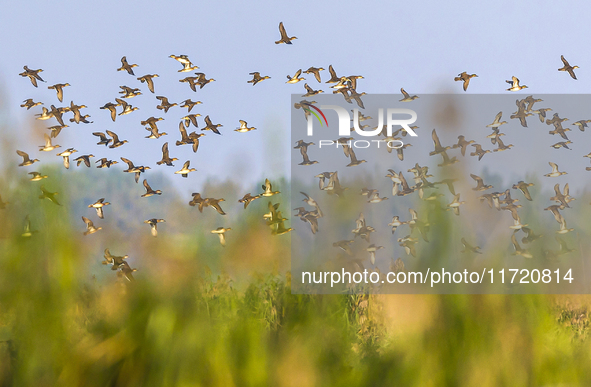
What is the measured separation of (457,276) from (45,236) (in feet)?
19.1

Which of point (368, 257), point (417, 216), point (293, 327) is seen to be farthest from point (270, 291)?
point (417, 216)

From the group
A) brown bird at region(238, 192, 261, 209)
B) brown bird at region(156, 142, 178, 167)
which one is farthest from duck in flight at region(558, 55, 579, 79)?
brown bird at region(156, 142, 178, 167)

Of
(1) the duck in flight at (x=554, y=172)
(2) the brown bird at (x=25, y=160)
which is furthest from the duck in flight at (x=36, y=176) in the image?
(1) the duck in flight at (x=554, y=172)

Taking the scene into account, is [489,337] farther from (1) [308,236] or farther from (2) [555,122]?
(2) [555,122]

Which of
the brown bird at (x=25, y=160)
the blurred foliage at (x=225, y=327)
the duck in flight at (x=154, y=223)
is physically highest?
the brown bird at (x=25, y=160)

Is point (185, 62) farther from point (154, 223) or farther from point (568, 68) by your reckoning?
point (568, 68)

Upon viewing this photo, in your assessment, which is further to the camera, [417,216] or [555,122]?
[555,122]

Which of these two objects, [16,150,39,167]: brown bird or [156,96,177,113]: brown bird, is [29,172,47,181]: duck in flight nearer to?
[16,150,39,167]: brown bird

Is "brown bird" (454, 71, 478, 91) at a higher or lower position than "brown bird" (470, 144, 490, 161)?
higher

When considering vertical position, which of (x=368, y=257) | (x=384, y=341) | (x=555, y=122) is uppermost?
(x=555, y=122)

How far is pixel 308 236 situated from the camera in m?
8.46

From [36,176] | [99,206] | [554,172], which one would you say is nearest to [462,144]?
[554,172]

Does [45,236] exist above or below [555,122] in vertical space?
below

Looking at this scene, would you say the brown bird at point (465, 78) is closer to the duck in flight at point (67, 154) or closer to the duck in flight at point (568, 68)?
the duck in flight at point (568, 68)
